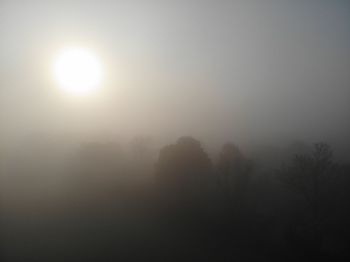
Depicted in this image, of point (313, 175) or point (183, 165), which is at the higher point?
point (183, 165)

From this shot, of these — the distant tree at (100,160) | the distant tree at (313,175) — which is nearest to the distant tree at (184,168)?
the distant tree at (100,160)

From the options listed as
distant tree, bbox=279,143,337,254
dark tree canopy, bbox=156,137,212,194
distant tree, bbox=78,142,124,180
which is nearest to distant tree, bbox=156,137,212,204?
dark tree canopy, bbox=156,137,212,194

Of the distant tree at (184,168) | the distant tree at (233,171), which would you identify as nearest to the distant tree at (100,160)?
the distant tree at (184,168)

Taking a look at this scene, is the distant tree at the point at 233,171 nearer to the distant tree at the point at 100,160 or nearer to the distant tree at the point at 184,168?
the distant tree at the point at 184,168

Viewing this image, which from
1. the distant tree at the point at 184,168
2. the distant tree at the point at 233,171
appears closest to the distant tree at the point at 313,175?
the distant tree at the point at 233,171

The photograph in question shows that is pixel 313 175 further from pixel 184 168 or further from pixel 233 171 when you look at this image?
pixel 184 168

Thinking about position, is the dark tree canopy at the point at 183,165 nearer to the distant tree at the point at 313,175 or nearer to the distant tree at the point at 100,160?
the distant tree at the point at 100,160

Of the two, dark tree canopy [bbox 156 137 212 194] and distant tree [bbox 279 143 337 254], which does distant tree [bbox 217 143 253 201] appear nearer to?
dark tree canopy [bbox 156 137 212 194]

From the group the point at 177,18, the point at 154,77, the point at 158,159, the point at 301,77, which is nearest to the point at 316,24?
the point at 301,77

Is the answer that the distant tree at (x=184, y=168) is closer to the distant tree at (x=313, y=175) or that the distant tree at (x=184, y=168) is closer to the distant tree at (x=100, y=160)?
the distant tree at (x=100, y=160)

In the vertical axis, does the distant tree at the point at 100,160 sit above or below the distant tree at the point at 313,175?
above

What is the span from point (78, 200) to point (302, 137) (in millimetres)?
1154

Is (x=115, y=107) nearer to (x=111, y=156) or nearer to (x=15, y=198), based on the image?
(x=111, y=156)

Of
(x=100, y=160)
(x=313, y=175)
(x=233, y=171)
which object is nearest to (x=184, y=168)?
(x=233, y=171)
